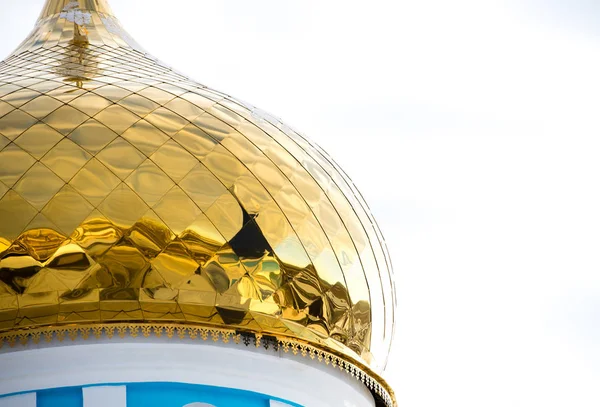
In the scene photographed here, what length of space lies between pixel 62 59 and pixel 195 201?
2.03 m

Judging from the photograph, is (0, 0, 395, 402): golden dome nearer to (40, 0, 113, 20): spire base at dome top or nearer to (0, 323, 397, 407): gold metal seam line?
(0, 323, 397, 407): gold metal seam line

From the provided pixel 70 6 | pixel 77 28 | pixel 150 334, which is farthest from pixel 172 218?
pixel 70 6

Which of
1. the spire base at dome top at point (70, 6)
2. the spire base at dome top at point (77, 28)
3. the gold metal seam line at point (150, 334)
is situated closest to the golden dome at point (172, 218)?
the gold metal seam line at point (150, 334)

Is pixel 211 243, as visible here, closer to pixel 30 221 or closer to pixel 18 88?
pixel 30 221

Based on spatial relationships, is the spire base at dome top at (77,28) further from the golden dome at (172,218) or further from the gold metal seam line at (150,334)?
the gold metal seam line at (150,334)

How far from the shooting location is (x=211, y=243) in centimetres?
1144

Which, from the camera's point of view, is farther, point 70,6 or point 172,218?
point 70,6

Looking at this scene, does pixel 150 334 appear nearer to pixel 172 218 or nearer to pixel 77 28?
pixel 172 218

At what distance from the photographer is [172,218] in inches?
450

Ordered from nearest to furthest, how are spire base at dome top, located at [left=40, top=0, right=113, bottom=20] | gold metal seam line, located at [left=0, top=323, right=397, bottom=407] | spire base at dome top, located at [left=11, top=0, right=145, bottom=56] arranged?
1. gold metal seam line, located at [left=0, top=323, right=397, bottom=407]
2. spire base at dome top, located at [left=11, top=0, right=145, bottom=56]
3. spire base at dome top, located at [left=40, top=0, right=113, bottom=20]

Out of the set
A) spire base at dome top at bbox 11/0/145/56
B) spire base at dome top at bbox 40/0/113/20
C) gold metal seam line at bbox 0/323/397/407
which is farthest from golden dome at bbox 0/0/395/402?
spire base at dome top at bbox 40/0/113/20

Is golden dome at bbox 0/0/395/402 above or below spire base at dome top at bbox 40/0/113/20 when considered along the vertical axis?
below

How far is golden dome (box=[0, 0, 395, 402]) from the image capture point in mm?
11227

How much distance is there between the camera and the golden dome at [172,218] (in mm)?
11227
